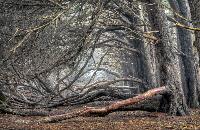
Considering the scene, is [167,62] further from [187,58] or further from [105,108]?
[187,58]

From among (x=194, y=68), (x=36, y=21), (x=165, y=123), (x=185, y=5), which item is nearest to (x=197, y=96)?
(x=194, y=68)

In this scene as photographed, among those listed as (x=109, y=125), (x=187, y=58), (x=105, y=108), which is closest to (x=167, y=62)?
(x=105, y=108)

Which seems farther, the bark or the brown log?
the bark

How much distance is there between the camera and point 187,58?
1369 centimetres

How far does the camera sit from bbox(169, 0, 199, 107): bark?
13078 millimetres

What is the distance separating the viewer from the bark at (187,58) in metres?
13.1

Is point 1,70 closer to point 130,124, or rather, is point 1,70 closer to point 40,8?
point 40,8

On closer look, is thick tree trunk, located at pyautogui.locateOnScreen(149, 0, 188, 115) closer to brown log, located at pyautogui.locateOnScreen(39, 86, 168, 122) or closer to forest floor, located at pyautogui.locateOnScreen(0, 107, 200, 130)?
brown log, located at pyautogui.locateOnScreen(39, 86, 168, 122)

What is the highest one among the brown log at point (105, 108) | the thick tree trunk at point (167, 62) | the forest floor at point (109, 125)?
the thick tree trunk at point (167, 62)

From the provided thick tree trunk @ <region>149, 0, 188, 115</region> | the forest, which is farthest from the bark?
thick tree trunk @ <region>149, 0, 188, 115</region>

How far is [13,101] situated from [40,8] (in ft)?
8.53

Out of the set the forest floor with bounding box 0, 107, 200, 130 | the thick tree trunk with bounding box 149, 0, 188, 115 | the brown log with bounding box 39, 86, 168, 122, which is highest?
the thick tree trunk with bounding box 149, 0, 188, 115

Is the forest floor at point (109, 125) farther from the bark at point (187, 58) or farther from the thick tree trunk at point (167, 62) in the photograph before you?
the bark at point (187, 58)

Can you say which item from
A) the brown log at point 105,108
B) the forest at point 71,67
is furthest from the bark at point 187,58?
the brown log at point 105,108
